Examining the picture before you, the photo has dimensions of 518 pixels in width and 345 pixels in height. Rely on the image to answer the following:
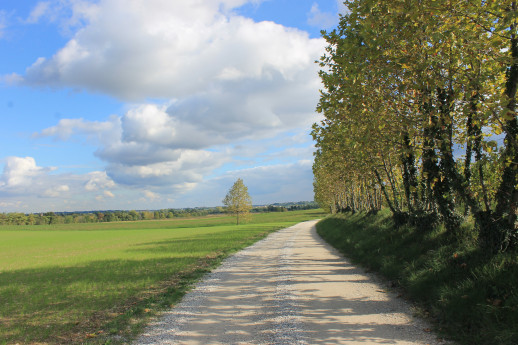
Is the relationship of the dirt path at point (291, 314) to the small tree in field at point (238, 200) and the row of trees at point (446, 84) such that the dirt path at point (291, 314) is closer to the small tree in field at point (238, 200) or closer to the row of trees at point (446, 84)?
the row of trees at point (446, 84)

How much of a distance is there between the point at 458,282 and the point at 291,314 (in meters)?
3.58

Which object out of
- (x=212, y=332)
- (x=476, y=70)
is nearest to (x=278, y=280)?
(x=212, y=332)

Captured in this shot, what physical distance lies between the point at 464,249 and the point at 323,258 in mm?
6665

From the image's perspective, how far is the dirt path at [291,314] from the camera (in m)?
5.18

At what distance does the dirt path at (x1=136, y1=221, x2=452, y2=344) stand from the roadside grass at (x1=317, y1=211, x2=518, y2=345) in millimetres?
518

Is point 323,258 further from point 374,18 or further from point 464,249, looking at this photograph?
point 374,18

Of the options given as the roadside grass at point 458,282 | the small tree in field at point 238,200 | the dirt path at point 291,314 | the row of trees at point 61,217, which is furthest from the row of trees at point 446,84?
the row of trees at point 61,217

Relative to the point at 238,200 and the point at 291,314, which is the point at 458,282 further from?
the point at 238,200

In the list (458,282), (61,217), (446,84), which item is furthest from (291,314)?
(61,217)

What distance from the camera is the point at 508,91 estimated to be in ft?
22.2

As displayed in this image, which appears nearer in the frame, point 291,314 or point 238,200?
point 291,314

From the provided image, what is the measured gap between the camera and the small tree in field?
85.1m

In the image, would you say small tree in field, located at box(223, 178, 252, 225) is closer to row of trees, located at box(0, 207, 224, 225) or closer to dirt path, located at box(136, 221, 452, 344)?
row of trees, located at box(0, 207, 224, 225)

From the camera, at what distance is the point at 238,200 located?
8519 centimetres
